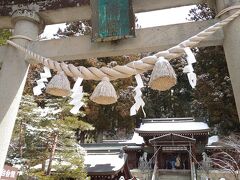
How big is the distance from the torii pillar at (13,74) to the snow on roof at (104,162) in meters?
7.99

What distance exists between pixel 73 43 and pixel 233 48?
4.49ft

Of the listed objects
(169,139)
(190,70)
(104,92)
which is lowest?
(104,92)

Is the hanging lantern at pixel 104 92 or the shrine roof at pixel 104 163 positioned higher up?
the hanging lantern at pixel 104 92

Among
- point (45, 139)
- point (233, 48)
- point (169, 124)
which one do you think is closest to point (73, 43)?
point (233, 48)

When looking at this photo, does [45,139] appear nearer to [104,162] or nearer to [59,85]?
[104,162]

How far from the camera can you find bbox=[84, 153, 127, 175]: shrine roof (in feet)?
33.1

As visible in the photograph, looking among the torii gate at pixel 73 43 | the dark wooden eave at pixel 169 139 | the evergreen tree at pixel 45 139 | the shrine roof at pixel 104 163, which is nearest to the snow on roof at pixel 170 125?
the dark wooden eave at pixel 169 139

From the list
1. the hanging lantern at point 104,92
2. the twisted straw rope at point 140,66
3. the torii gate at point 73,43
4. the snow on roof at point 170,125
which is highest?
the snow on roof at point 170,125

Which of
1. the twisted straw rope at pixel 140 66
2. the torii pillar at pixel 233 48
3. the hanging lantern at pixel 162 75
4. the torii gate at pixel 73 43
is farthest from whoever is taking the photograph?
the torii gate at pixel 73 43

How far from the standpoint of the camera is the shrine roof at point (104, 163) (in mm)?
10089

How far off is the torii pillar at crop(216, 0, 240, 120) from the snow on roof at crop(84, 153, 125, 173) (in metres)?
8.59

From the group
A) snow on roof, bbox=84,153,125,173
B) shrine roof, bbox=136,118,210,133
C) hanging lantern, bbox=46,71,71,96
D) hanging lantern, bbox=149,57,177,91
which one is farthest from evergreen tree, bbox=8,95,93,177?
shrine roof, bbox=136,118,210,133

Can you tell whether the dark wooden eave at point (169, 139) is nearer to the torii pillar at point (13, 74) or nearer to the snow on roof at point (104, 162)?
the snow on roof at point (104, 162)

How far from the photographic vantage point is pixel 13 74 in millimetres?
2570
